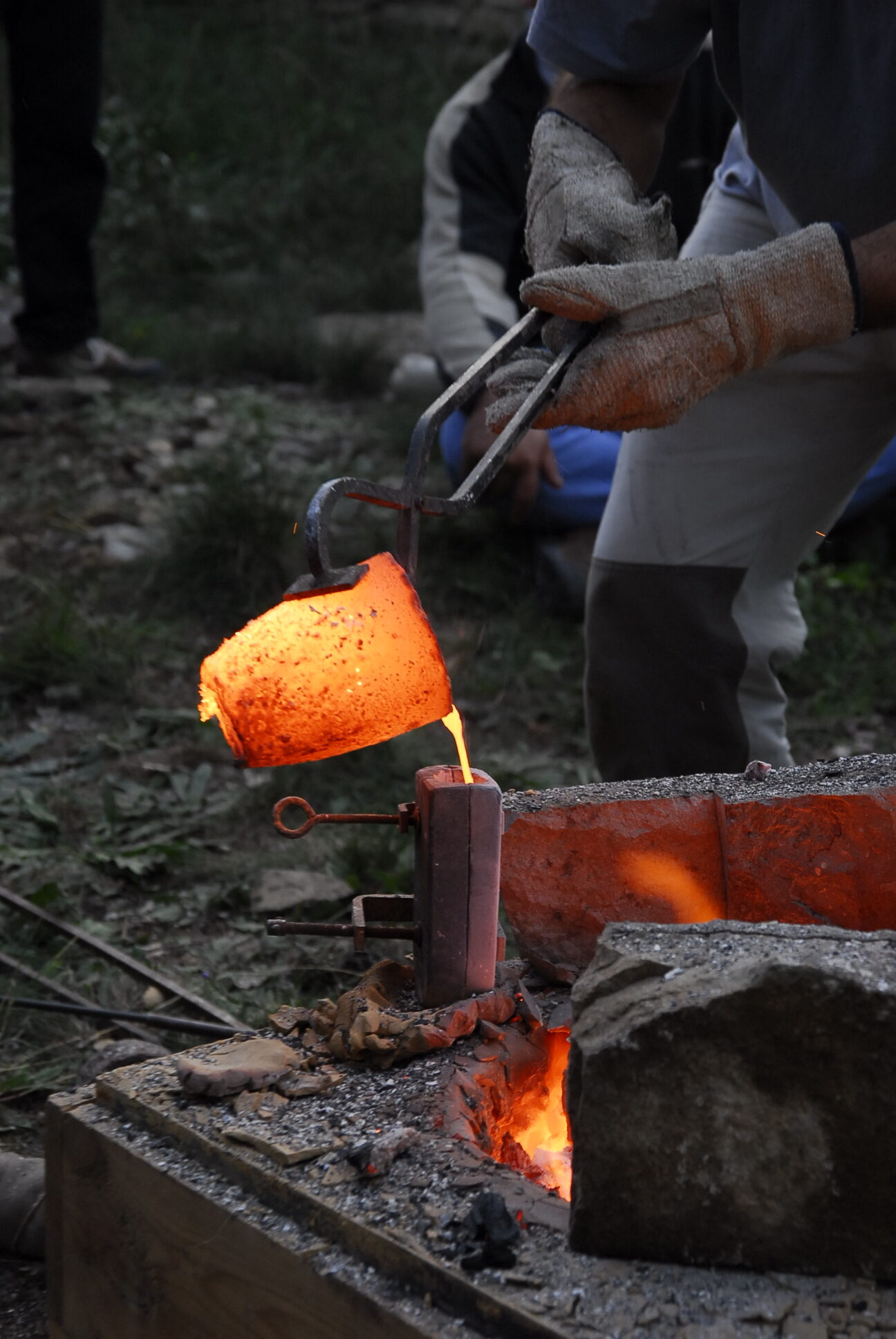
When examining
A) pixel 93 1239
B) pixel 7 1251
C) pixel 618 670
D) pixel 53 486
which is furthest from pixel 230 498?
pixel 93 1239

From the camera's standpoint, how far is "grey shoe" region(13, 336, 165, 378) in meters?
5.64

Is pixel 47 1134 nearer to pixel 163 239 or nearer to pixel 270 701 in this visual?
pixel 270 701

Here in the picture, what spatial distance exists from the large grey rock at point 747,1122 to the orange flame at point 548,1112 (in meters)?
0.35

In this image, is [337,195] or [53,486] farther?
[337,195]

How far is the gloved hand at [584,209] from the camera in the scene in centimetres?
A: 196

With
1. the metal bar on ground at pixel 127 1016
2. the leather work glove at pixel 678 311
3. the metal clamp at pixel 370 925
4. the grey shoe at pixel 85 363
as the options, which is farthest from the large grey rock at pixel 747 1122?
the grey shoe at pixel 85 363

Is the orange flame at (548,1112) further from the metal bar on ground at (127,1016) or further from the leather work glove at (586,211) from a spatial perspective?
the leather work glove at (586,211)

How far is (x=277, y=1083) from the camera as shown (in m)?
1.41

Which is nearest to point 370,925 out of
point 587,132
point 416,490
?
point 416,490

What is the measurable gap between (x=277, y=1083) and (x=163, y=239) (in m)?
6.86

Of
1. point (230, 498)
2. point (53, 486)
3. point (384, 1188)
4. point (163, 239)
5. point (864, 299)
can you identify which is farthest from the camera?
point (163, 239)

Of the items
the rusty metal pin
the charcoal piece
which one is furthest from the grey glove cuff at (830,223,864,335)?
the charcoal piece

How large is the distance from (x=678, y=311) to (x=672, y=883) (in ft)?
2.27

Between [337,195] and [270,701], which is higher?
[270,701]
